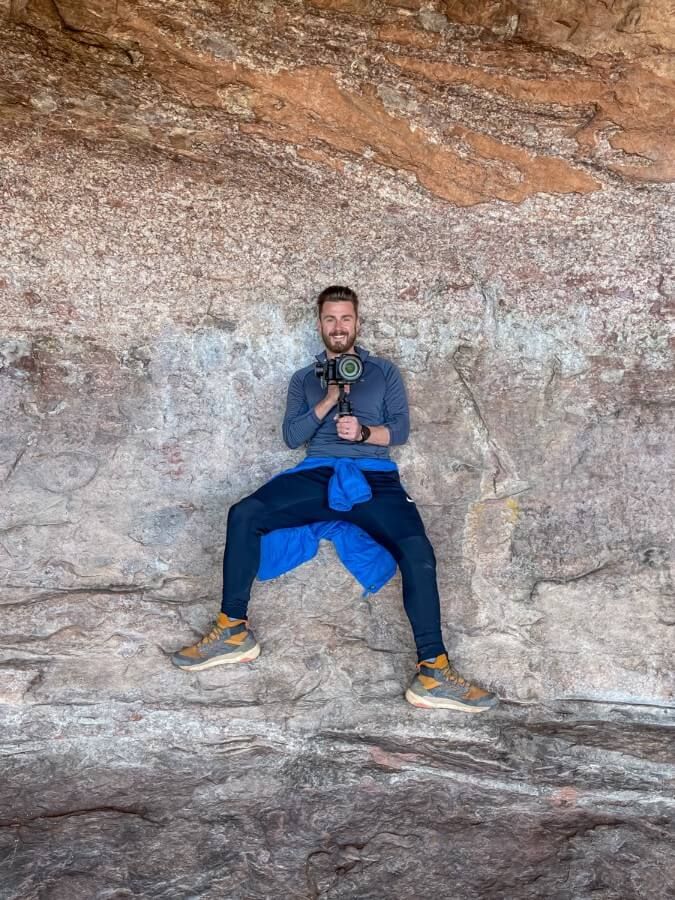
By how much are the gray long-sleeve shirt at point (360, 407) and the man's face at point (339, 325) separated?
0.28 feet

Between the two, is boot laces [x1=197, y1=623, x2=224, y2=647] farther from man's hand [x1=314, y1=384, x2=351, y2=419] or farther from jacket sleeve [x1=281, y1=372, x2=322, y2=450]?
man's hand [x1=314, y1=384, x2=351, y2=419]

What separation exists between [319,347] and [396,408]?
0.51 m

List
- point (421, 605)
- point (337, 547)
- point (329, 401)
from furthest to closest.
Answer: point (337, 547) → point (329, 401) → point (421, 605)

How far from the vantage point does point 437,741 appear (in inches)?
128

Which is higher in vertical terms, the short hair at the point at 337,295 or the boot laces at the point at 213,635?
the short hair at the point at 337,295

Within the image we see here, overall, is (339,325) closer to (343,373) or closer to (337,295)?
(337,295)

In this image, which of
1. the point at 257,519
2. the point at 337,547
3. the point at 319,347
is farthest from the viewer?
the point at 319,347

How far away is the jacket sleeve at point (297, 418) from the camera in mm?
3484

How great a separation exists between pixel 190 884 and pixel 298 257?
260 cm

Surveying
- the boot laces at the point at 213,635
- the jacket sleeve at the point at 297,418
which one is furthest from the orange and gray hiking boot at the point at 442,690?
the jacket sleeve at the point at 297,418

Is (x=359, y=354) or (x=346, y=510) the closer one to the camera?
(x=346, y=510)

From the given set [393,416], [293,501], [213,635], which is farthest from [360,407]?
[213,635]

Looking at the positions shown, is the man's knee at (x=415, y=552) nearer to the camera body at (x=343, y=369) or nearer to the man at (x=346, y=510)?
the man at (x=346, y=510)

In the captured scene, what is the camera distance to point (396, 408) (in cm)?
361
